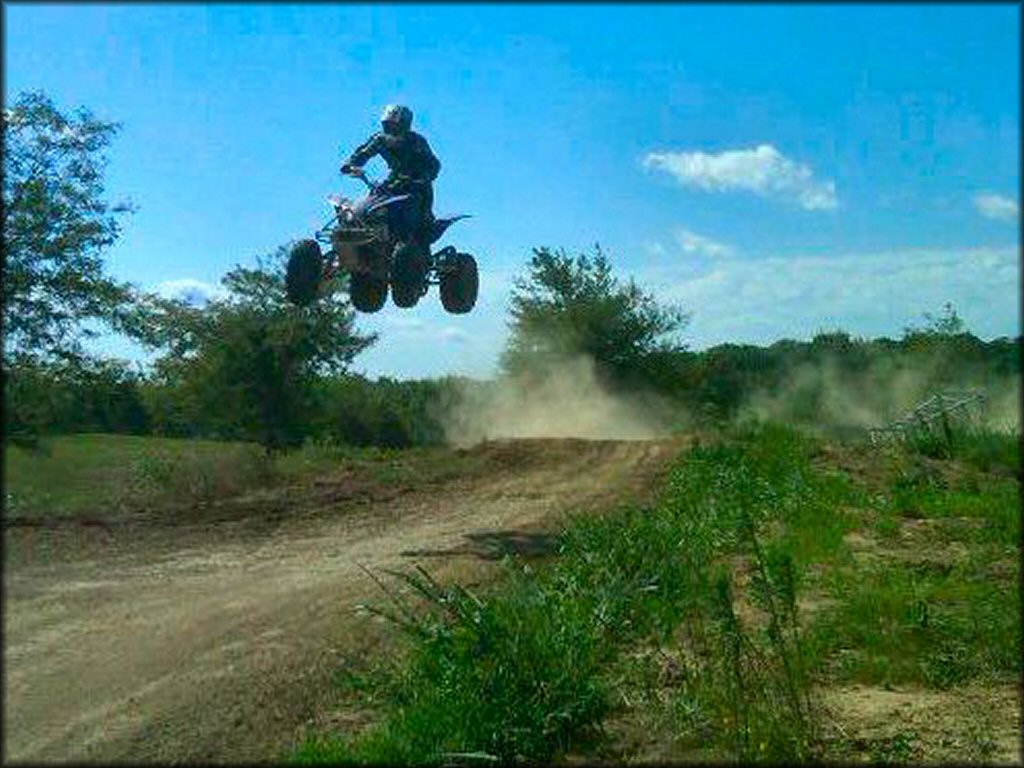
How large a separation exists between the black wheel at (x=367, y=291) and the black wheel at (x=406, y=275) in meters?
0.23

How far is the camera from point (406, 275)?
11.1m

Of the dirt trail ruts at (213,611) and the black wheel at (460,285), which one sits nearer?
the dirt trail ruts at (213,611)

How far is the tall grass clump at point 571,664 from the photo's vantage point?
5.89m

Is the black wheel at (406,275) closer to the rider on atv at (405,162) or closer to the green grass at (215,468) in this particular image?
the rider on atv at (405,162)

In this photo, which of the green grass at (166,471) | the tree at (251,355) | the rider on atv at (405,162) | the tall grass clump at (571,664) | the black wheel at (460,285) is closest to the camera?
the tall grass clump at (571,664)

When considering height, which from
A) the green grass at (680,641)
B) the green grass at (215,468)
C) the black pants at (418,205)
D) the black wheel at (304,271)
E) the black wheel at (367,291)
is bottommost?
the green grass at (680,641)

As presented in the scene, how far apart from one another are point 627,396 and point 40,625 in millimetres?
23820

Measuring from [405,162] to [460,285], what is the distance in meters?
1.65

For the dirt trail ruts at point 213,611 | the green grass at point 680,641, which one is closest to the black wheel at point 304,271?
the dirt trail ruts at point 213,611

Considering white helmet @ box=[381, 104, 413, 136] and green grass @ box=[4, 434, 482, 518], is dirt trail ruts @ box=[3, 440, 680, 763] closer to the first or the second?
green grass @ box=[4, 434, 482, 518]

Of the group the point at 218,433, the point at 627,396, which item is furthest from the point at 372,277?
the point at 627,396

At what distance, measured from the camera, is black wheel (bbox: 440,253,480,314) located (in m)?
12.0

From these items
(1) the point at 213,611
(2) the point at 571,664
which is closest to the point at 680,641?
(2) the point at 571,664

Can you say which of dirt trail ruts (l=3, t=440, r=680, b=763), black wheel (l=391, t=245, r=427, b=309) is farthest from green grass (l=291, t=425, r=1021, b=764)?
black wheel (l=391, t=245, r=427, b=309)
